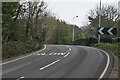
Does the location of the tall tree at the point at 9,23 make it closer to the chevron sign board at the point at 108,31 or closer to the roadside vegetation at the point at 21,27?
the roadside vegetation at the point at 21,27

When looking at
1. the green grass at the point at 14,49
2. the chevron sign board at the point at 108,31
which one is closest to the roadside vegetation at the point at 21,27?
the green grass at the point at 14,49

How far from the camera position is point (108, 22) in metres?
61.6

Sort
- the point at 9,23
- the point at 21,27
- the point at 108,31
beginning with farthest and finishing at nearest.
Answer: the point at 21,27, the point at 9,23, the point at 108,31

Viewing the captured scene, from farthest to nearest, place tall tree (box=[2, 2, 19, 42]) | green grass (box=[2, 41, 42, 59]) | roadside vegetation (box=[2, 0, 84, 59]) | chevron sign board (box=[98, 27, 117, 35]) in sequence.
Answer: tall tree (box=[2, 2, 19, 42])
roadside vegetation (box=[2, 0, 84, 59])
green grass (box=[2, 41, 42, 59])
chevron sign board (box=[98, 27, 117, 35])

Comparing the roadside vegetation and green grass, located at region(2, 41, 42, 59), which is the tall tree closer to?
the roadside vegetation

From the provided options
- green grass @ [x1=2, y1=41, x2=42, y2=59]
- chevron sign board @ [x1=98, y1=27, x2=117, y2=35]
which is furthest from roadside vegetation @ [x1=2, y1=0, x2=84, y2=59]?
chevron sign board @ [x1=98, y1=27, x2=117, y2=35]

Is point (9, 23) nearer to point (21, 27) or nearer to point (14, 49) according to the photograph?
point (14, 49)

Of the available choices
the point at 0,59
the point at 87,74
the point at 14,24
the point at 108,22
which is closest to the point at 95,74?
the point at 87,74

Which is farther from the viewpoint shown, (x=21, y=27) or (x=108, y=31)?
(x=21, y=27)

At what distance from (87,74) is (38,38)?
1157 inches

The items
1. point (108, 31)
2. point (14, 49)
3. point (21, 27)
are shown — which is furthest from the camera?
point (21, 27)

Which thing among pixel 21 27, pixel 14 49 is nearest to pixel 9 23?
pixel 14 49

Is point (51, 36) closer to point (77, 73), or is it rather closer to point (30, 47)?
point (30, 47)

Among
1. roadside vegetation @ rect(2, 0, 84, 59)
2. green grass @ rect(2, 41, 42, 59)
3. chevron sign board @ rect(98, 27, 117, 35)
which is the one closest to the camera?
Answer: chevron sign board @ rect(98, 27, 117, 35)
